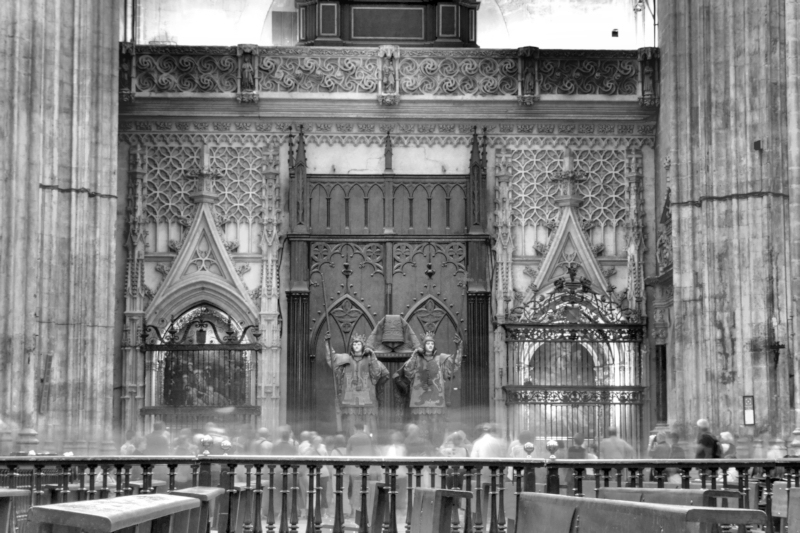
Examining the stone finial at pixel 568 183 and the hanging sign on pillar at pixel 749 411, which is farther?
the stone finial at pixel 568 183

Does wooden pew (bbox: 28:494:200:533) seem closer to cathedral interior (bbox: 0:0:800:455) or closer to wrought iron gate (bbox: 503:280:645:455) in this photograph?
cathedral interior (bbox: 0:0:800:455)

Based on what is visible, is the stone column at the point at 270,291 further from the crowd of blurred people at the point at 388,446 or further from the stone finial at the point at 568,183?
the stone finial at the point at 568,183

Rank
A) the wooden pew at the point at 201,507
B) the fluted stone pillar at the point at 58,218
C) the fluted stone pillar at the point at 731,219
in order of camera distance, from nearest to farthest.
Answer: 1. the wooden pew at the point at 201,507
2. the fluted stone pillar at the point at 58,218
3. the fluted stone pillar at the point at 731,219

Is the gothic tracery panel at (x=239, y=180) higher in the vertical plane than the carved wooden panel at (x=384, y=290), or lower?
higher

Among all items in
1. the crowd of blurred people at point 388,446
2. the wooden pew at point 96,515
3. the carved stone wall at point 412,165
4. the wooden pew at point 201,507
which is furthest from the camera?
the carved stone wall at point 412,165

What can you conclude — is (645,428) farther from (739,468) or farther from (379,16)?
(739,468)

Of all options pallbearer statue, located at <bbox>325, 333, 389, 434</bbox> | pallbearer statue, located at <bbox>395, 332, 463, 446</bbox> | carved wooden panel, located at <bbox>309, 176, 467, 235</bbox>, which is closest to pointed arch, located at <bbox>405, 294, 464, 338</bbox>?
pallbearer statue, located at <bbox>395, 332, 463, 446</bbox>

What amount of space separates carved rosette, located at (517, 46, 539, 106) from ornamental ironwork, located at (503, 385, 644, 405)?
5248mm

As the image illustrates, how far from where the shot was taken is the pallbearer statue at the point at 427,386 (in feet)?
74.6

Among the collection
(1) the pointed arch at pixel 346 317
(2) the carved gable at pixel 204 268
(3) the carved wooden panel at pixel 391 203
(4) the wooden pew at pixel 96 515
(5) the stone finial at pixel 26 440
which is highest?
(3) the carved wooden panel at pixel 391 203

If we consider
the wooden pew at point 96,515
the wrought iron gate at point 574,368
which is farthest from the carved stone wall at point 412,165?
the wooden pew at point 96,515

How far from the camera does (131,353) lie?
75.8 ft

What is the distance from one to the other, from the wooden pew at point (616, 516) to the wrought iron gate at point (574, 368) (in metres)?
15.3

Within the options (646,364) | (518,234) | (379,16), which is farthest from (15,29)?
(646,364)
